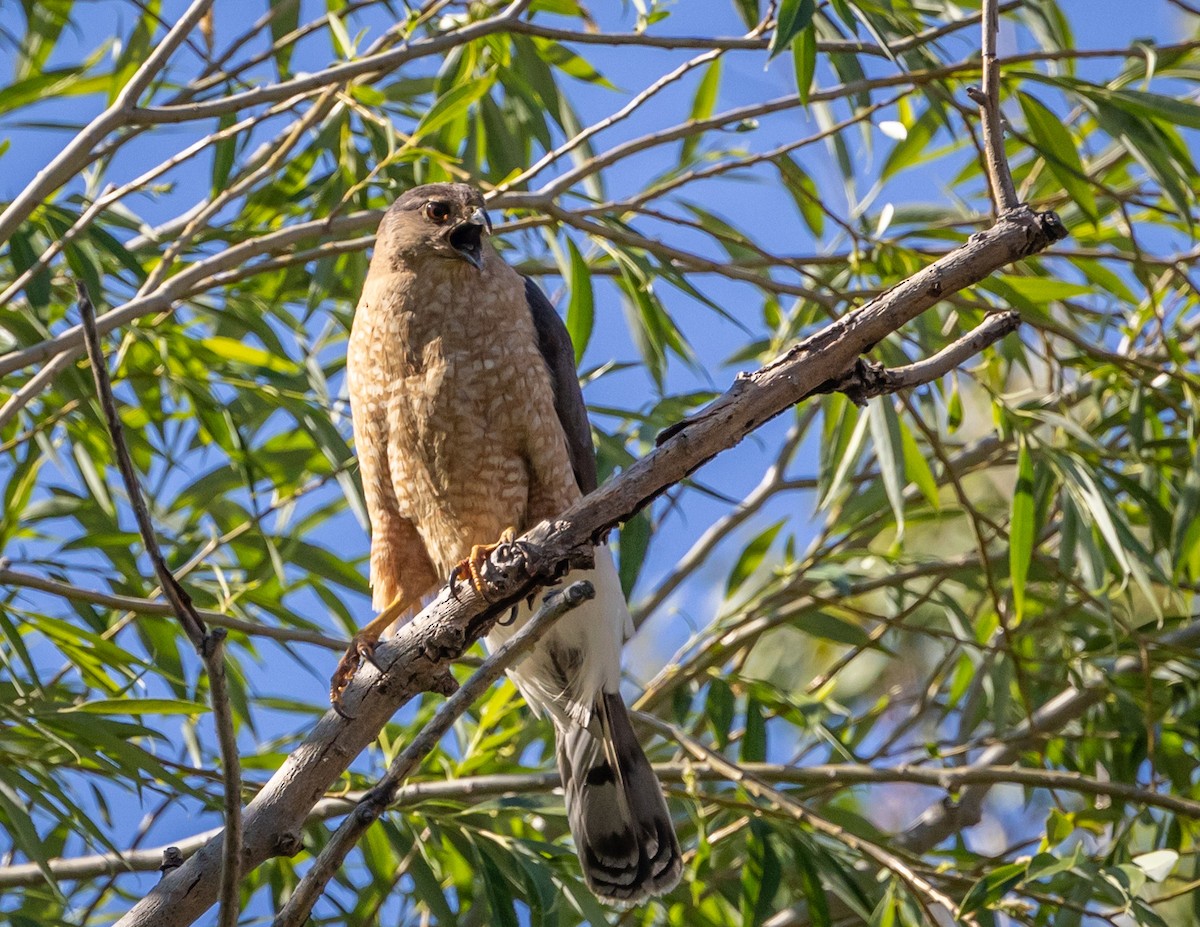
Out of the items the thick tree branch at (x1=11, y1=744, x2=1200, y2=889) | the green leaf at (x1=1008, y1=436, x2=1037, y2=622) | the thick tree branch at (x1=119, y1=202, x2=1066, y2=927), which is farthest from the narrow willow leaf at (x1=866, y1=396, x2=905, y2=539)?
the thick tree branch at (x1=119, y1=202, x2=1066, y2=927)

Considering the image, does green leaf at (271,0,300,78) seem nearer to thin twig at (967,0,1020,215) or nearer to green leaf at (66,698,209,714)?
green leaf at (66,698,209,714)

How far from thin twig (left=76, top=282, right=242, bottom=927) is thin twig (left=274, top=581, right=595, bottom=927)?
4.8 inches

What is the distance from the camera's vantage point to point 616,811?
3910 millimetres

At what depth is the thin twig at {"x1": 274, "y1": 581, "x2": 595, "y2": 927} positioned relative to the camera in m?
2.02

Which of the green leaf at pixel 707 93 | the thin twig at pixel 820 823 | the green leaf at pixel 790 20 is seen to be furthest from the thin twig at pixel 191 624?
the green leaf at pixel 707 93

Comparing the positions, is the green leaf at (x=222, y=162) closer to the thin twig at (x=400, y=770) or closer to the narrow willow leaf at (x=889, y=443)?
the narrow willow leaf at (x=889, y=443)

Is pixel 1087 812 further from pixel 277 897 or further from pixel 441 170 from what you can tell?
pixel 441 170

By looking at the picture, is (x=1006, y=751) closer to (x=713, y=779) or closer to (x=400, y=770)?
(x=713, y=779)

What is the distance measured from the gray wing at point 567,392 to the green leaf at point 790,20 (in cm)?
102

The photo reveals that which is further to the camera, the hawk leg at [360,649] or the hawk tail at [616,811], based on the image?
the hawk tail at [616,811]

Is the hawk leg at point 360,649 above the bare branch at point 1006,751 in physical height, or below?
above

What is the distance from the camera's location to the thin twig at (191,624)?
1.60m

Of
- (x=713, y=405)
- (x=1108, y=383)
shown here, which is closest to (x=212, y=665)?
(x=713, y=405)

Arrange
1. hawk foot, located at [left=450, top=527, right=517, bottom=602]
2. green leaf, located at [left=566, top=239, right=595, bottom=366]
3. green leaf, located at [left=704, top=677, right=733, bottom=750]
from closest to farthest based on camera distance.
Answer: hawk foot, located at [left=450, top=527, right=517, bottom=602] < green leaf, located at [left=566, top=239, right=595, bottom=366] < green leaf, located at [left=704, top=677, right=733, bottom=750]
